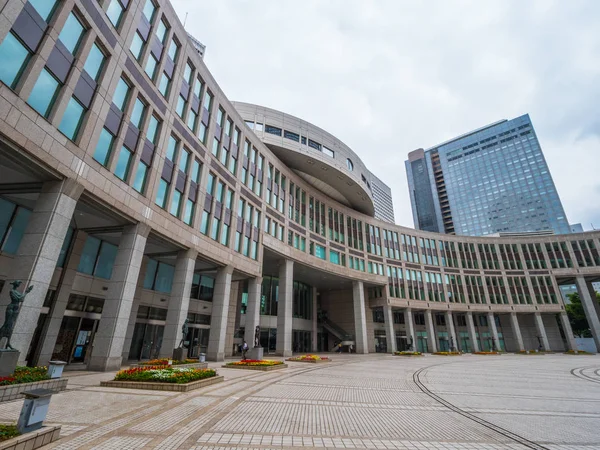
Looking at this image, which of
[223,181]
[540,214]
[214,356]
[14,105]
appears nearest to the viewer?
[14,105]

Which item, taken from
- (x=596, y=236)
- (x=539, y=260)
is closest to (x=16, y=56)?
(x=539, y=260)

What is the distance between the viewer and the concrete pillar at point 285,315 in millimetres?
35375

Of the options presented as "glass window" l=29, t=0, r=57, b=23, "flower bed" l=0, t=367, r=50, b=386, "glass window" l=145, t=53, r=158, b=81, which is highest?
"glass window" l=145, t=53, r=158, b=81

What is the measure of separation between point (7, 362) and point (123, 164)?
12.3m

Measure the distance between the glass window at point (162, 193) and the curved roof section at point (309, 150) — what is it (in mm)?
19113

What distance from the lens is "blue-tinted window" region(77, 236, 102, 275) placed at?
20.7 metres

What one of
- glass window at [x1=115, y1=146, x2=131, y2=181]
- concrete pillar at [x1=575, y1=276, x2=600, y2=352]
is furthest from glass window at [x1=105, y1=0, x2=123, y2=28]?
concrete pillar at [x1=575, y1=276, x2=600, y2=352]

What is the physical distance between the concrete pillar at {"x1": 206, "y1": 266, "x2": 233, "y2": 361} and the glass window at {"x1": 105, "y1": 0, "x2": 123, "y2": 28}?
20204 millimetres

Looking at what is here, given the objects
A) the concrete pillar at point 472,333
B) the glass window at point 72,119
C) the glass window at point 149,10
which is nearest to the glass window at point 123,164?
the glass window at point 72,119

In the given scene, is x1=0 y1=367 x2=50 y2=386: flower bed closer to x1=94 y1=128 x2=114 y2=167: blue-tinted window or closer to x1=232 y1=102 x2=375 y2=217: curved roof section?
x1=94 y1=128 x2=114 y2=167: blue-tinted window

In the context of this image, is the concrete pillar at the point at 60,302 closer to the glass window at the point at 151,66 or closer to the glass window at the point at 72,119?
the glass window at the point at 72,119

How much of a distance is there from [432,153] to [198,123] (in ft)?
507

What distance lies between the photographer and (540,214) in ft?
408

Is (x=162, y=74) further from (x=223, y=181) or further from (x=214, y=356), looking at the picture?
(x=214, y=356)
